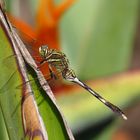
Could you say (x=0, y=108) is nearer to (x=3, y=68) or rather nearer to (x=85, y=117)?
(x=3, y=68)

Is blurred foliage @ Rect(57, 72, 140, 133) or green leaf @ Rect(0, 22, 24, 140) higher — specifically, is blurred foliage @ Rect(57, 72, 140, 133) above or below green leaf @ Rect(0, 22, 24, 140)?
below

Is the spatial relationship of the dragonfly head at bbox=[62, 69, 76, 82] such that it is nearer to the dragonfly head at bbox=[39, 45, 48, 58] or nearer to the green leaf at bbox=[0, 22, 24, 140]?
the dragonfly head at bbox=[39, 45, 48, 58]

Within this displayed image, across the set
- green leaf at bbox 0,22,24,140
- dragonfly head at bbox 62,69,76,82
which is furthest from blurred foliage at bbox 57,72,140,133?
green leaf at bbox 0,22,24,140

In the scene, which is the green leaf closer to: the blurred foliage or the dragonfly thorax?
the dragonfly thorax

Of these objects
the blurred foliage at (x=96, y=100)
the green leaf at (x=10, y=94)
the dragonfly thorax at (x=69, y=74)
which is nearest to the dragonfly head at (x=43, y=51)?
the dragonfly thorax at (x=69, y=74)

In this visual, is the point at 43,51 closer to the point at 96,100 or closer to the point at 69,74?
the point at 69,74

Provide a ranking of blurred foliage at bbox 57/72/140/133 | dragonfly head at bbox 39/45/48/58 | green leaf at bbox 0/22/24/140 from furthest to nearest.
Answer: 1. blurred foliage at bbox 57/72/140/133
2. dragonfly head at bbox 39/45/48/58
3. green leaf at bbox 0/22/24/140

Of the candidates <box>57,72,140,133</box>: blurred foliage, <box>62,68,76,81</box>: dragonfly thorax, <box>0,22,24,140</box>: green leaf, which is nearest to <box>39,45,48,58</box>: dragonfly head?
<box>62,68,76,81</box>: dragonfly thorax

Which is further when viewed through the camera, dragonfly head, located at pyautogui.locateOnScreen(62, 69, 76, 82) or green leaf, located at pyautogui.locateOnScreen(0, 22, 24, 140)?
dragonfly head, located at pyautogui.locateOnScreen(62, 69, 76, 82)

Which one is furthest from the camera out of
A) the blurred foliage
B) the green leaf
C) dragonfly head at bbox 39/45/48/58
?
the blurred foliage

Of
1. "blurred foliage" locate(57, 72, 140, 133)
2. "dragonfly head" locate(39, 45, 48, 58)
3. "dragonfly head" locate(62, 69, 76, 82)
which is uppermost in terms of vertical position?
"dragonfly head" locate(39, 45, 48, 58)

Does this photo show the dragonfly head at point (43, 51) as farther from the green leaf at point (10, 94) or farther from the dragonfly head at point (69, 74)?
the green leaf at point (10, 94)
